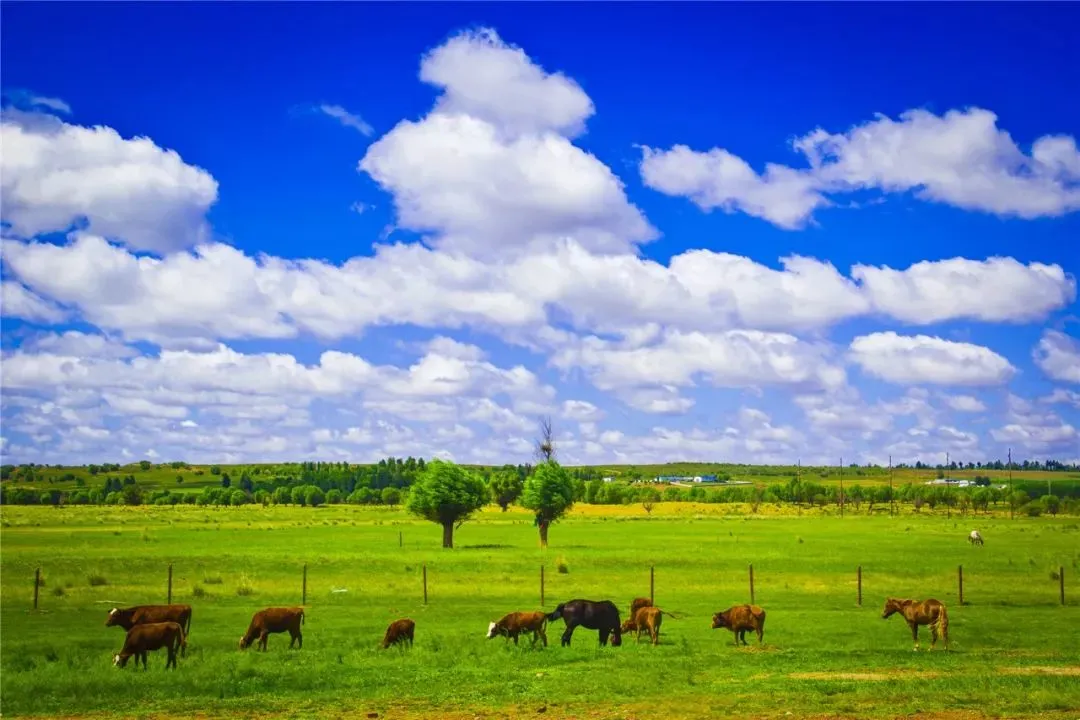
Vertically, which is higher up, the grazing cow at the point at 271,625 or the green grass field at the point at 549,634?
the grazing cow at the point at 271,625

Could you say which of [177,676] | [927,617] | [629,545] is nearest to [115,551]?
[629,545]

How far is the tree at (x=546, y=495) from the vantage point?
264 ft

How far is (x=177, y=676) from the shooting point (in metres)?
23.2

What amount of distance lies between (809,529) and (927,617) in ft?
259

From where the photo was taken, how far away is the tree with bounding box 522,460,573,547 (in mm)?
80375

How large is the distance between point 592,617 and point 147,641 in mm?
12970

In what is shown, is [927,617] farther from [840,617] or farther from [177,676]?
[177,676]

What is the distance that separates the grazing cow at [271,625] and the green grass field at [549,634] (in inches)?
28.3

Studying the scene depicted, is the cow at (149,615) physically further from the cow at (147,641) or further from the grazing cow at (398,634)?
the grazing cow at (398,634)

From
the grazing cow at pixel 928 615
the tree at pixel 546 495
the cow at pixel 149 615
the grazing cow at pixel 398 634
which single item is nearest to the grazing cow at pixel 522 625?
the grazing cow at pixel 398 634

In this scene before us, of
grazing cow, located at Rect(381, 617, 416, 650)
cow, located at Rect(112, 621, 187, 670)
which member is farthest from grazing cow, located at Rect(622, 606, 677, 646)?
cow, located at Rect(112, 621, 187, 670)

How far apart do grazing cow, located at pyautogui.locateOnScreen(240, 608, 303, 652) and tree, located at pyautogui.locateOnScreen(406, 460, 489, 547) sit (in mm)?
47101

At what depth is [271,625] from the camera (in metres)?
28.2

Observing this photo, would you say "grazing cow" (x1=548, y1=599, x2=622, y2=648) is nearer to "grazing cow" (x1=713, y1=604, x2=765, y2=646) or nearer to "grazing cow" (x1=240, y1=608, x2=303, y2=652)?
"grazing cow" (x1=713, y1=604, x2=765, y2=646)
